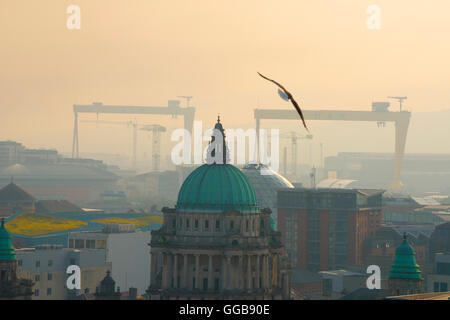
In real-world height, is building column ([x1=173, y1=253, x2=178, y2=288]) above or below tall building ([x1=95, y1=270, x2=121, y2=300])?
above

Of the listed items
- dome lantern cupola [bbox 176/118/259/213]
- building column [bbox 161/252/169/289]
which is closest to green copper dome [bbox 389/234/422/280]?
dome lantern cupola [bbox 176/118/259/213]

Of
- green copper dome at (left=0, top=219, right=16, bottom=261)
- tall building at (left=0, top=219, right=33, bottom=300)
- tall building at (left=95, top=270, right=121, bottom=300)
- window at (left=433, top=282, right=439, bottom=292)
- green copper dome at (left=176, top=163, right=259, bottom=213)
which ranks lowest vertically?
window at (left=433, top=282, right=439, bottom=292)

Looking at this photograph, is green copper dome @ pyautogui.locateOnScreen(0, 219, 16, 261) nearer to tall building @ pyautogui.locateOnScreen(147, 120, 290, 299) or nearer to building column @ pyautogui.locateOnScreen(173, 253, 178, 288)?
tall building @ pyautogui.locateOnScreen(147, 120, 290, 299)

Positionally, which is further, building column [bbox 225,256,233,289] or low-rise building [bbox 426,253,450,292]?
low-rise building [bbox 426,253,450,292]

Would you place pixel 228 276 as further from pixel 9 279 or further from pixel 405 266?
pixel 9 279

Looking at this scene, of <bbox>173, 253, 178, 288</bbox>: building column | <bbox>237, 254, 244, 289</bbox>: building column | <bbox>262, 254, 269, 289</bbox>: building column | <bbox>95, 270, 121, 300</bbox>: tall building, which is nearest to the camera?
<bbox>237, 254, 244, 289</bbox>: building column

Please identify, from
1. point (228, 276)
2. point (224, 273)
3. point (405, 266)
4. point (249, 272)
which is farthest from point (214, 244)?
point (405, 266)

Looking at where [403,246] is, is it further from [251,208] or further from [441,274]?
[441,274]
